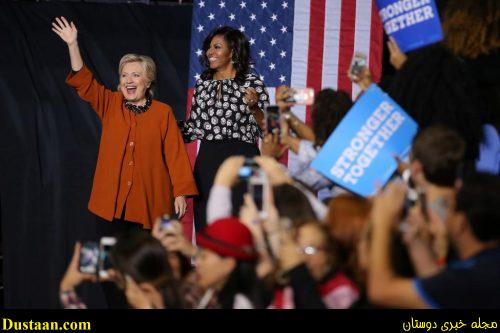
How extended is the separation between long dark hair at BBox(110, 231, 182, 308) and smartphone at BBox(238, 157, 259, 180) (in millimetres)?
402

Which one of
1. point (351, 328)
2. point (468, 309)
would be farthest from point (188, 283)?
point (468, 309)

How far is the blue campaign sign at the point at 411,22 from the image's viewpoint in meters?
4.01

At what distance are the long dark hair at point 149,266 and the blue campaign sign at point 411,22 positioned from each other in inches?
57.3

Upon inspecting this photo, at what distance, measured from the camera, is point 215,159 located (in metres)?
5.71

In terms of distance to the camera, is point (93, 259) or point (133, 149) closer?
point (93, 259)

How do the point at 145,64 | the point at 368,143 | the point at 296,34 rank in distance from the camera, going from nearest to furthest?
1. the point at 368,143
2. the point at 145,64
3. the point at 296,34

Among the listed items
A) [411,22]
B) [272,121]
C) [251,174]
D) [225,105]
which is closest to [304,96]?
[272,121]

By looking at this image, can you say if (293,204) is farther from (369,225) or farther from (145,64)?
(145,64)

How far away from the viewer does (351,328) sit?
3.04 metres

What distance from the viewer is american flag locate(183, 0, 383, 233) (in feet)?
21.0

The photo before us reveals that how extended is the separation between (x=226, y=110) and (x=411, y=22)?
5.98 feet

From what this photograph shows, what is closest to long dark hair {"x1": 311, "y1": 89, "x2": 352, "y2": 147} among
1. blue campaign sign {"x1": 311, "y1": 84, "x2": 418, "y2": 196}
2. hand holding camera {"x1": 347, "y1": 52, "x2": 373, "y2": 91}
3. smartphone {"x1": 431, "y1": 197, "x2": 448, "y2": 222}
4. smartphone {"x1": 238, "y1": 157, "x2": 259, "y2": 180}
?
hand holding camera {"x1": 347, "y1": 52, "x2": 373, "y2": 91}

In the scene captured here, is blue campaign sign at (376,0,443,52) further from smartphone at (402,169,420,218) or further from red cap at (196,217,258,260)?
red cap at (196,217,258,260)

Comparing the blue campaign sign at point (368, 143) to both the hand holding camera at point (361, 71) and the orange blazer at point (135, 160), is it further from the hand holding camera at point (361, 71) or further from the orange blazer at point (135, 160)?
the orange blazer at point (135, 160)
